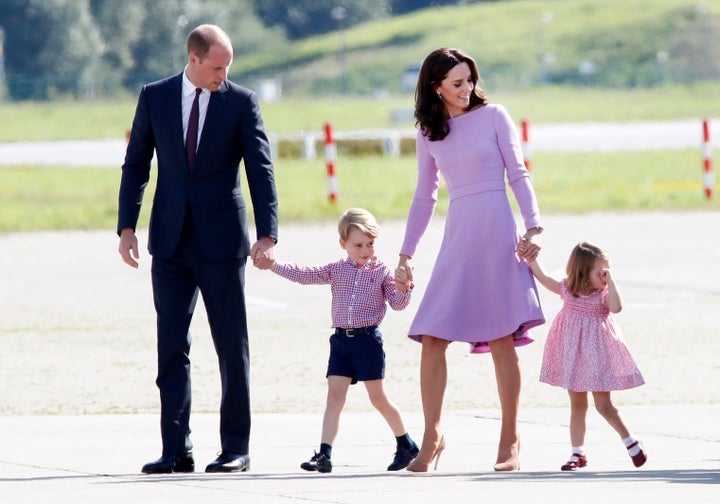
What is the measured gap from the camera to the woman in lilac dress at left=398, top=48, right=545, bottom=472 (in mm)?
6594

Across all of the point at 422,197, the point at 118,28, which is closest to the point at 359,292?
the point at 422,197

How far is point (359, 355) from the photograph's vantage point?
6.88m

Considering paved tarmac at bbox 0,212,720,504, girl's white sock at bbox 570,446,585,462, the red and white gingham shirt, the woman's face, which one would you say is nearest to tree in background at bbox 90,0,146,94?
paved tarmac at bbox 0,212,720,504

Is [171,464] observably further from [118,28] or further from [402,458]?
[118,28]

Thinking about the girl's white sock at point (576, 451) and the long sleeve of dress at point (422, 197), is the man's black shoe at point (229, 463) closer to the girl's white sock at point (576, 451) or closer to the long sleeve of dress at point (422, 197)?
the long sleeve of dress at point (422, 197)

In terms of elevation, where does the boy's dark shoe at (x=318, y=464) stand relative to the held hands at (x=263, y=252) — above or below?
below

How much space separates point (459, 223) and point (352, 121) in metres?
60.8

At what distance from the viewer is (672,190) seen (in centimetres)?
2514

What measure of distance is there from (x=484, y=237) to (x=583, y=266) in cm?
43

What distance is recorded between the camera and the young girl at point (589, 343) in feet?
22.0

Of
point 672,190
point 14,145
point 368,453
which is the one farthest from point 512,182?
point 14,145

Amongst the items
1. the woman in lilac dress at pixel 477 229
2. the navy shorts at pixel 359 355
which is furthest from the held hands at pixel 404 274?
the navy shorts at pixel 359 355

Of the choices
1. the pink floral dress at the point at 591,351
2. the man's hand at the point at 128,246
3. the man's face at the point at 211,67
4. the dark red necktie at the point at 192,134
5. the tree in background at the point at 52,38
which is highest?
the tree in background at the point at 52,38

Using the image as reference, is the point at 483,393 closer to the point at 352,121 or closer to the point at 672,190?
the point at 672,190
